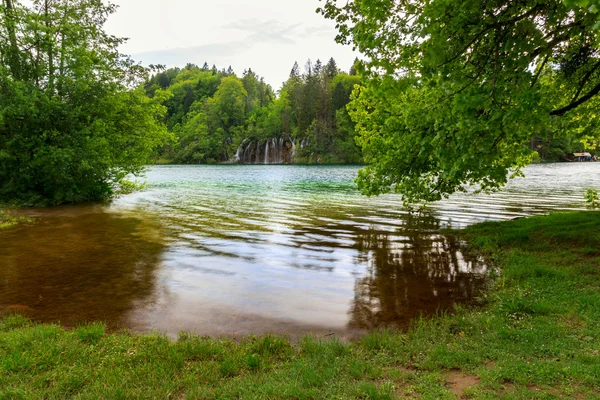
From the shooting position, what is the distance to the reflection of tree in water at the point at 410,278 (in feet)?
24.0

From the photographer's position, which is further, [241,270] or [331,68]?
[331,68]

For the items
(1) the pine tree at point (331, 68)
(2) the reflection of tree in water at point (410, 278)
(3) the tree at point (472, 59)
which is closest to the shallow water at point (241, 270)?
(2) the reflection of tree in water at point (410, 278)

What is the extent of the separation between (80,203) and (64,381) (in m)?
21.9

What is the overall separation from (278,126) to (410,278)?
383 ft

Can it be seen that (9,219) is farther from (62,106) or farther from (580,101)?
(580,101)

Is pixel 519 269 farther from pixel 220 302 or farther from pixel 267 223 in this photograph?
pixel 267 223

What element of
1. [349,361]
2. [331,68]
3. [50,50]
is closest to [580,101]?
[349,361]

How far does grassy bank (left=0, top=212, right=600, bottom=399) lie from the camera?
4145 millimetres

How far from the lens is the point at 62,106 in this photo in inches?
824

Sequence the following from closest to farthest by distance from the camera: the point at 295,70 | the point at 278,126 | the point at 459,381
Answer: the point at 459,381
the point at 278,126
the point at 295,70

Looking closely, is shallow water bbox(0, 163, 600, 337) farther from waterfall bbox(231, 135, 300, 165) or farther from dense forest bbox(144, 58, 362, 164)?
waterfall bbox(231, 135, 300, 165)

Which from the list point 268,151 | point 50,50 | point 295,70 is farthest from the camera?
point 295,70

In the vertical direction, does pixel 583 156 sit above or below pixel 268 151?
below

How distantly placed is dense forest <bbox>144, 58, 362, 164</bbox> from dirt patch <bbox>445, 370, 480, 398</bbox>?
297 feet
